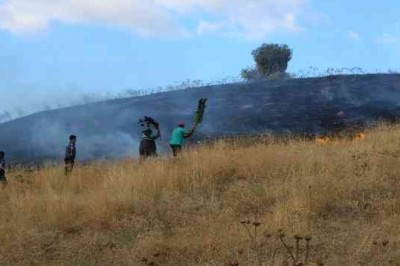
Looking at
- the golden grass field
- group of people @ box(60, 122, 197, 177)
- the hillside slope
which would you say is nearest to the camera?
the golden grass field

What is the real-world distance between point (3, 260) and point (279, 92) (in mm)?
16567

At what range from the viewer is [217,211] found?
825 centimetres

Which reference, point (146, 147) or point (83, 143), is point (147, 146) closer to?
point (146, 147)

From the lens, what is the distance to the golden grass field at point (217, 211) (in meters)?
6.52

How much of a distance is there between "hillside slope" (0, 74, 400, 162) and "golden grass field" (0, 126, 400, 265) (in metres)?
6.51

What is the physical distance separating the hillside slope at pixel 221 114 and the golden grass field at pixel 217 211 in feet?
21.4

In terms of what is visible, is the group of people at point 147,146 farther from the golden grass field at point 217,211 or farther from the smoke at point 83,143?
the smoke at point 83,143

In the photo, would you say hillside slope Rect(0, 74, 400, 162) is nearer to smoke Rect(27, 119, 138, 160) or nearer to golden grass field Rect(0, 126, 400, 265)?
smoke Rect(27, 119, 138, 160)

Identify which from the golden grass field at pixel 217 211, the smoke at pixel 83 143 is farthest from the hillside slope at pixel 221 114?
the golden grass field at pixel 217 211

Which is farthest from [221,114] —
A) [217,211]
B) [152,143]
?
[217,211]

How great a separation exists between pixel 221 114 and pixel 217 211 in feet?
40.8

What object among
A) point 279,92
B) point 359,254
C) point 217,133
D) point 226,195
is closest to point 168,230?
point 226,195

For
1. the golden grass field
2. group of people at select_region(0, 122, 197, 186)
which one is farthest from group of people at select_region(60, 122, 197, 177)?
the golden grass field

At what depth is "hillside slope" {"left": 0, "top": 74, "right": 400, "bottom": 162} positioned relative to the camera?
1869cm
